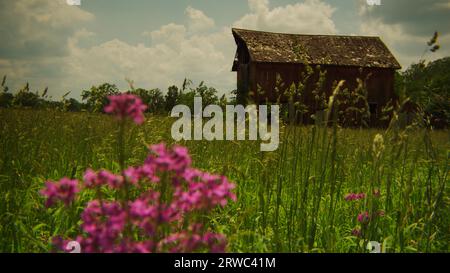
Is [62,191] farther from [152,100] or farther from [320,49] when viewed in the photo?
→ [320,49]

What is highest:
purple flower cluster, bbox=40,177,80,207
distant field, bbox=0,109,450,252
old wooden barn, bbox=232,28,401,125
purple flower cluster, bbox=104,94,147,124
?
old wooden barn, bbox=232,28,401,125

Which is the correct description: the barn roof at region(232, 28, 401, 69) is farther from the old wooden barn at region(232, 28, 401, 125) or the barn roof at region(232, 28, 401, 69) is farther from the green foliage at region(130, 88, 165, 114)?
the green foliage at region(130, 88, 165, 114)

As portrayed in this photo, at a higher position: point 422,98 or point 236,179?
point 422,98

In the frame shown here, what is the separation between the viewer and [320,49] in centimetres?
2547

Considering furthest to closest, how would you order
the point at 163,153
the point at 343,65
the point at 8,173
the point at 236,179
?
the point at 343,65
the point at 236,179
the point at 8,173
the point at 163,153

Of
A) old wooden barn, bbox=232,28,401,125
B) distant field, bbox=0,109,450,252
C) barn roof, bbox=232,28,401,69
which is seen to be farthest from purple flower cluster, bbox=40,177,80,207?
barn roof, bbox=232,28,401,69

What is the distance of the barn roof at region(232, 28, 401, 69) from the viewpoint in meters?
23.9

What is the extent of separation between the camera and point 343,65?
2453 cm

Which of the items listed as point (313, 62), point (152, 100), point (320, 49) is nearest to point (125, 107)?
point (152, 100)

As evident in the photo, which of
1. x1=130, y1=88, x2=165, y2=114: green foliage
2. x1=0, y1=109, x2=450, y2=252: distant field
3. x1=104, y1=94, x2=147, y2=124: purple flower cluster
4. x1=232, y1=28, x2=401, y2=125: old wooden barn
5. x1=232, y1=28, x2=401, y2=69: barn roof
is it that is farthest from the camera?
x1=232, y1=28, x2=401, y2=69: barn roof
